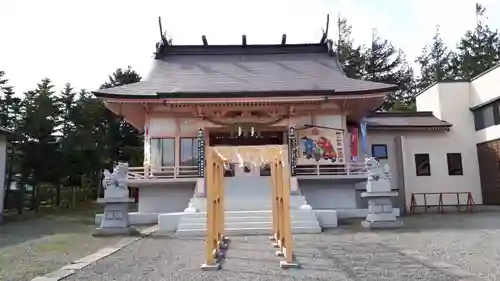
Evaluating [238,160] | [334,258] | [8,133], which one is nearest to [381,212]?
[334,258]

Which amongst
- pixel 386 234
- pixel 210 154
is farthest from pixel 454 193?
pixel 210 154

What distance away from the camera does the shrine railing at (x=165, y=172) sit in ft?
45.9

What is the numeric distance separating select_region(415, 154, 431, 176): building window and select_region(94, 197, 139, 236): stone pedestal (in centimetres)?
1197

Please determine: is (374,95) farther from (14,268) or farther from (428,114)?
(14,268)

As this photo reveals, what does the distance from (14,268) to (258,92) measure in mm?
9044

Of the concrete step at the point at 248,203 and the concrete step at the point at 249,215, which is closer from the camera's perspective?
the concrete step at the point at 249,215

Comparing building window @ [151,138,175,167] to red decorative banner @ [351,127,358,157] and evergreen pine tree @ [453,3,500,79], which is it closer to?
red decorative banner @ [351,127,358,157]

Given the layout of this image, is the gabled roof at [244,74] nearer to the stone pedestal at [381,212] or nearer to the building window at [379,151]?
the building window at [379,151]

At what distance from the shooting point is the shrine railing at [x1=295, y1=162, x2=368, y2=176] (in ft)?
46.3

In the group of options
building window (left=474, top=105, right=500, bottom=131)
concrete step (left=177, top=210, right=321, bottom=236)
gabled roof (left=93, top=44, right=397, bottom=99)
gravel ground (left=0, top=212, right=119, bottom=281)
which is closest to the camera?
gravel ground (left=0, top=212, right=119, bottom=281)

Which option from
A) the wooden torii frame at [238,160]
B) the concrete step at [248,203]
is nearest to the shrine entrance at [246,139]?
the concrete step at [248,203]

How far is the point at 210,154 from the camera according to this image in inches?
236

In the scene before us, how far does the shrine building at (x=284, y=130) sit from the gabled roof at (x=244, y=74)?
4 cm

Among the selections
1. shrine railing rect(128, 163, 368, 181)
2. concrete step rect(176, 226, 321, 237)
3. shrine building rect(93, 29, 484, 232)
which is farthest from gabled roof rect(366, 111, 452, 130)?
concrete step rect(176, 226, 321, 237)
